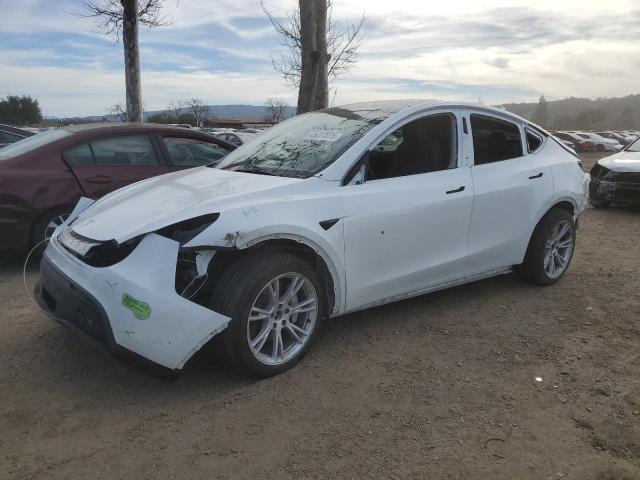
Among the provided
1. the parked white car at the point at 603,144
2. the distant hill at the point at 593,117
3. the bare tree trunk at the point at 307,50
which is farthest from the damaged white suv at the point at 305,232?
the distant hill at the point at 593,117

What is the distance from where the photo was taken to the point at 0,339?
378 cm

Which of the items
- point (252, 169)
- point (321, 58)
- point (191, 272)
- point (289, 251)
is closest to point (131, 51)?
point (321, 58)

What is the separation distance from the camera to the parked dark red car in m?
5.18

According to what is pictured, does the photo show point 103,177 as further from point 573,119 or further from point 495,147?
point 573,119

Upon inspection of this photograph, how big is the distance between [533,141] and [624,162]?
5.68m

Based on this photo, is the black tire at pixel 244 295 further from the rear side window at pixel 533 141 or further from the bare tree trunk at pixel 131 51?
the bare tree trunk at pixel 131 51

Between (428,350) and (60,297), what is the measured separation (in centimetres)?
231

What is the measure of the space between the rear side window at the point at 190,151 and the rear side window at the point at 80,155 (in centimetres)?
83

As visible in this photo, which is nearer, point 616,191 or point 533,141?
point 533,141

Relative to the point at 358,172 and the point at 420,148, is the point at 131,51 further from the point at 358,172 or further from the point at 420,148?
the point at 358,172

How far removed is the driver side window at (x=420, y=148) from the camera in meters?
3.96

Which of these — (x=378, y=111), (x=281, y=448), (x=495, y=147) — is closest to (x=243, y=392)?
(x=281, y=448)

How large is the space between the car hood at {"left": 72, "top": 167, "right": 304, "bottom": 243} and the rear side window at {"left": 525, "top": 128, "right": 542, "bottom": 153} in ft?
8.03

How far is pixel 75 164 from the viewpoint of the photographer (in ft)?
18.2
